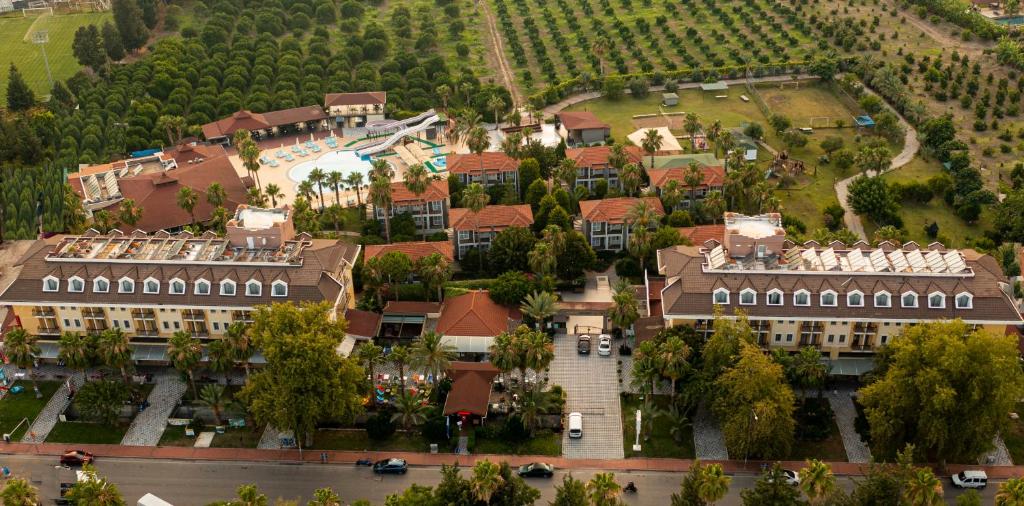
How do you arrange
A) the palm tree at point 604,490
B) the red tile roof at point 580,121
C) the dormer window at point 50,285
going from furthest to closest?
the red tile roof at point 580,121 → the dormer window at point 50,285 → the palm tree at point 604,490

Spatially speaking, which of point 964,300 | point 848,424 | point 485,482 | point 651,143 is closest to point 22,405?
point 485,482

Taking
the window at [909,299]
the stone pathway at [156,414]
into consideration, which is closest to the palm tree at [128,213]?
the stone pathway at [156,414]

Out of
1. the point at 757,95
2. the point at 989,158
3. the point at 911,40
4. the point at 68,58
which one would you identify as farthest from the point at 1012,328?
the point at 68,58

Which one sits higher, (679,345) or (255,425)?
(679,345)

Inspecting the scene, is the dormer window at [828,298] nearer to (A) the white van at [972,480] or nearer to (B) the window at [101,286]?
(A) the white van at [972,480]

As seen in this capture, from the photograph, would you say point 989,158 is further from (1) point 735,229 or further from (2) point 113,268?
(2) point 113,268
